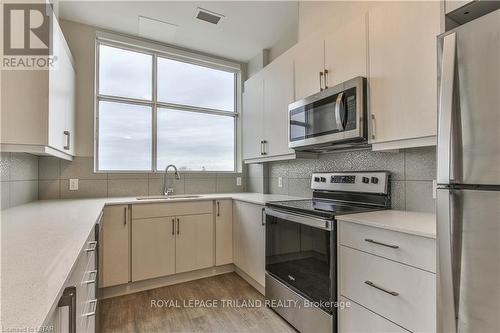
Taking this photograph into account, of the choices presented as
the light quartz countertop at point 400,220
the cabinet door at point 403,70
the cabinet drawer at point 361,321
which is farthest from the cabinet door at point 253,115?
the cabinet drawer at point 361,321

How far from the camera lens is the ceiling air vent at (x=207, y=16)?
2.60 meters

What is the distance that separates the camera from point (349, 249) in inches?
60.5

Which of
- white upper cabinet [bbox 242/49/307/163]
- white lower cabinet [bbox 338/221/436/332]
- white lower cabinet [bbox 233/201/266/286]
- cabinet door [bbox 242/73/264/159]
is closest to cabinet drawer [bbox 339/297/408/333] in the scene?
white lower cabinet [bbox 338/221/436/332]

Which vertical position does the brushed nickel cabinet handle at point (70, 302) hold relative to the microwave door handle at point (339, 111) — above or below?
below

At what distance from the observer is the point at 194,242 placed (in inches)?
108

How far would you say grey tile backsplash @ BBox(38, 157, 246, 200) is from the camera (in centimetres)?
265

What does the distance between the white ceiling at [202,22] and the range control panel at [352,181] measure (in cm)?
172

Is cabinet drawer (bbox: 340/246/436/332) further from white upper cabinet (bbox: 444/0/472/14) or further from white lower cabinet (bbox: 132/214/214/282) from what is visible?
white lower cabinet (bbox: 132/214/214/282)

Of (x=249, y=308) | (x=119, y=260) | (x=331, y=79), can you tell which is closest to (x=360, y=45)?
(x=331, y=79)

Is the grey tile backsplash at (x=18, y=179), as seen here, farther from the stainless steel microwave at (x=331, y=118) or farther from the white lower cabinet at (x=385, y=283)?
the white lower cabinet at (x=385, y=283)

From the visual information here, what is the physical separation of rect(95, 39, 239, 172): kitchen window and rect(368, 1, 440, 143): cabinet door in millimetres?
2374

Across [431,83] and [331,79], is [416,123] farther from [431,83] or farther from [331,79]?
[331,79]

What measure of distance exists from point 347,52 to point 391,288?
1512mm

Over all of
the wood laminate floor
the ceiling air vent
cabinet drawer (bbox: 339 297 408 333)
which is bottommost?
the wood laminate floor
